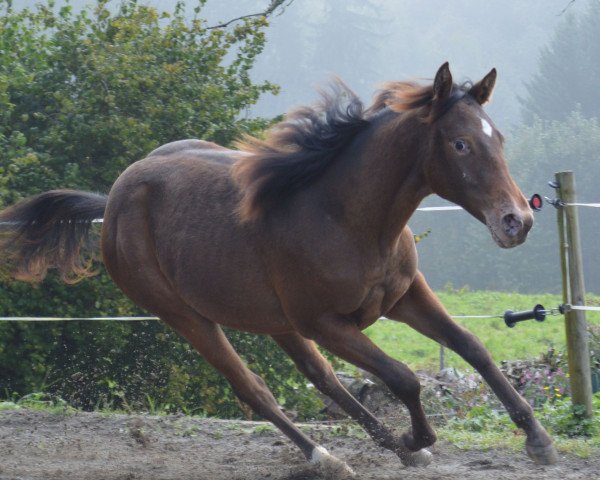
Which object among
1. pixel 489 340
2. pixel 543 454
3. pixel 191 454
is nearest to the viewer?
pixel 543 454

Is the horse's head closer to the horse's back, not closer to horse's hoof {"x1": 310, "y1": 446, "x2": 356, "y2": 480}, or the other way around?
the horse's back

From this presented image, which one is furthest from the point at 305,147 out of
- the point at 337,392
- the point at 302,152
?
the point at 337,392

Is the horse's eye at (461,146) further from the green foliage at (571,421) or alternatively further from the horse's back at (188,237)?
the green foliage at (571,421)

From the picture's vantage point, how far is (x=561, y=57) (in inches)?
2277

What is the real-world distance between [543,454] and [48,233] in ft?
12.5

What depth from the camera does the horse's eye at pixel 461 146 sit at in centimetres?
431

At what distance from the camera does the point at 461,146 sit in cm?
432

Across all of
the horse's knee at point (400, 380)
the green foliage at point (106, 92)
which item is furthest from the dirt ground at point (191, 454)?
the green foliage at point (106, 92)

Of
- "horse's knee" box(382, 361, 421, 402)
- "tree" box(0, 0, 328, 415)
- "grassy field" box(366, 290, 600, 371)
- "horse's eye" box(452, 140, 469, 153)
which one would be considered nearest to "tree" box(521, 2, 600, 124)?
"grassy field" box(366, 290, 600, 371)

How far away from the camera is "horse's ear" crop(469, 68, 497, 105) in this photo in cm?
450

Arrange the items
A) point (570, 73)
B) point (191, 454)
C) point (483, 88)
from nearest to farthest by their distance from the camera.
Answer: point (483, 88), point (191, 454), point (570, 73)

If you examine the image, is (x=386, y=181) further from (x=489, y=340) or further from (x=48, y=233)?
(x=489, y=340)

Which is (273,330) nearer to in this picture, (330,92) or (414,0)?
(330,92)

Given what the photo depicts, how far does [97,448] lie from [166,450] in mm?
453
